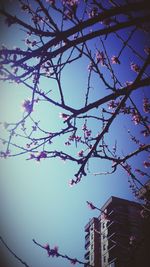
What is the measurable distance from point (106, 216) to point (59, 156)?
4489 millimetres

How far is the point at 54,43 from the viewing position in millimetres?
2785

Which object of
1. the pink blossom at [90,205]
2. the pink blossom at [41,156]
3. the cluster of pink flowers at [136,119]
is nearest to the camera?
the pink blossom at [41,156]

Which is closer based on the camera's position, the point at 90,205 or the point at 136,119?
the point at 136,119

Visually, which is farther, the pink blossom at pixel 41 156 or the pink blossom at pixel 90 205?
the pink blossom at pixel 90 205

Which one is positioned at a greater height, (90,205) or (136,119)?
(136,119)

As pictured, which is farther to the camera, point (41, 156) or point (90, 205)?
point (90, 205)

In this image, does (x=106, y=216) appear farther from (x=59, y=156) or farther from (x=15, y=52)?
(x=15, y=52)

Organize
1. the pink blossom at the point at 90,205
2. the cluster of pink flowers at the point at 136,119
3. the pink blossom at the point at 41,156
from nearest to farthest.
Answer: the pink blossom at the point at 41,156 → the cluster of pink flowers at the point at 136,119 → the pink blossom at the point at 90,205

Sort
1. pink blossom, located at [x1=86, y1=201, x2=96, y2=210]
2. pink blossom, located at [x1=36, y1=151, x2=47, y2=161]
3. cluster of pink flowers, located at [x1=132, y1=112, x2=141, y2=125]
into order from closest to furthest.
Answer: pink blossom, located at [x1=36, y1=151, x2=47, y2=161] → cluster of pink flowers, located at [x1=132, y1=112, x2=141, y2=125] → pink blossom, located at [x1=86, y1=201, x2=96, y2=210]

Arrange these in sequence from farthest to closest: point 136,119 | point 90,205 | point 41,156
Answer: point 90,205, point 136,119, point 41,156

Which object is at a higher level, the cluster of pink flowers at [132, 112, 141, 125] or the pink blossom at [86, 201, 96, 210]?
the cluster of pink flowers at [132, 112, 141, 125]

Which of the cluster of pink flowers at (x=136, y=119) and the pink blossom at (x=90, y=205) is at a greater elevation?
the cluster of pink flowers at (x=136, y=119)

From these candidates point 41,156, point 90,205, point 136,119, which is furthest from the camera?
point 90,205

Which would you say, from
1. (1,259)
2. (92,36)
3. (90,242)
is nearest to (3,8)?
(92,36)
